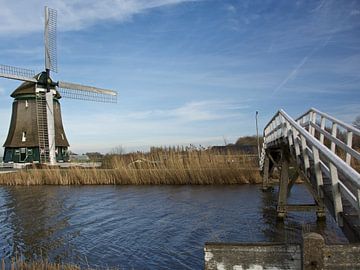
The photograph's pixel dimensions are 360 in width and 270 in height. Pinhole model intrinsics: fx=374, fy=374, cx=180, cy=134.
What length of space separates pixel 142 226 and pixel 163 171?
10964 millimetres

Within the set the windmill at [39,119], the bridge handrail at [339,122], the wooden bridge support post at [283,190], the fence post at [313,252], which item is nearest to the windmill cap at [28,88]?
the windmill at [39,119]

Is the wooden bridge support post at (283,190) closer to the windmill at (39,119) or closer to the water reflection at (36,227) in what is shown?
the water reflection at (36,227)

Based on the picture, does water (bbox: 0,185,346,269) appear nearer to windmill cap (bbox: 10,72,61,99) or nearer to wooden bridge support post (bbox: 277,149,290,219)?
wooden bridge support post (bbox: 277,149,290,219)

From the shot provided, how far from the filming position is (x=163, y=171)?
21.5 metres

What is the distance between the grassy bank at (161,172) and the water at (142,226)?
8.97 feet

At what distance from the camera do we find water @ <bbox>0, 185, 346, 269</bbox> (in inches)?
304

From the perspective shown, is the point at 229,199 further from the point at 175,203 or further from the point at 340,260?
the point at 340,260

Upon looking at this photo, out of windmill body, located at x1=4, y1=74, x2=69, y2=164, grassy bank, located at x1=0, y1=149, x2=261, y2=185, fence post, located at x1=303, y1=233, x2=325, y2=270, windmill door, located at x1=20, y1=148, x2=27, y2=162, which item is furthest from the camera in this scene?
windmill door, located at x1=20, y1=148, x2=27, y2=162

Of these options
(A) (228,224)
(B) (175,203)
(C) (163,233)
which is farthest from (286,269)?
(B) (175,203)

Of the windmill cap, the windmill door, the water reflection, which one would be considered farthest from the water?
the windmill cap

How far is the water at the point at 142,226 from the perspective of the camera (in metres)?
7.72

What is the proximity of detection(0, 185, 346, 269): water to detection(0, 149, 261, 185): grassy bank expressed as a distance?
8.97 ft

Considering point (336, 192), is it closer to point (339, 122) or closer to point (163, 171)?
point (339, 122)

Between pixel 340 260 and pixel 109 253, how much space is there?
5.57 meters
